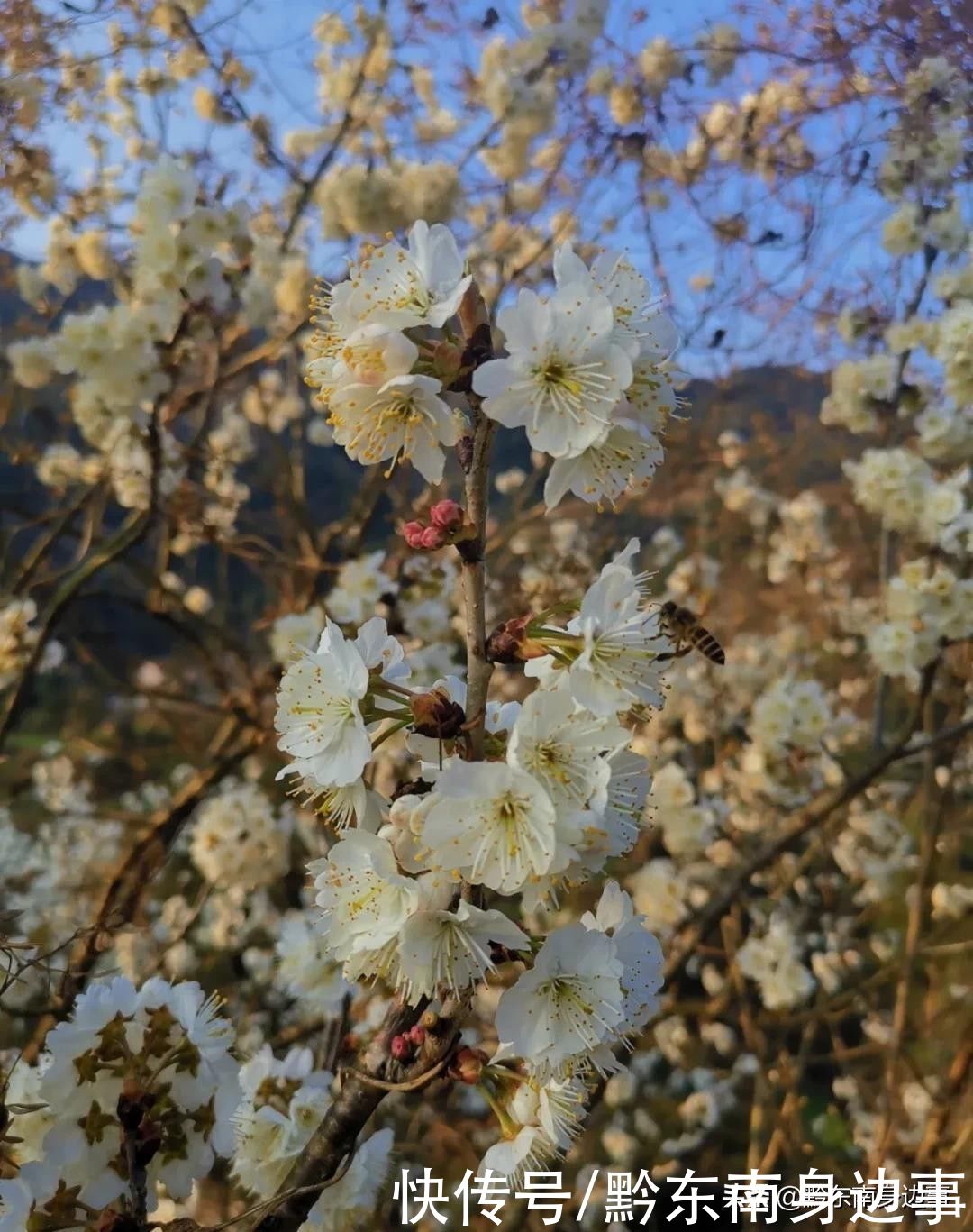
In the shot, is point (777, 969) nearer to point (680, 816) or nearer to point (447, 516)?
point (680, 816)

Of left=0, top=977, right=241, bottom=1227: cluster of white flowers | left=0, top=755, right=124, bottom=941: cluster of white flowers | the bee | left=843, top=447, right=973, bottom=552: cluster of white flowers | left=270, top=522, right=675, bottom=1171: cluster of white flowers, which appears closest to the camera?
left=270, top=522, right=675, bottom=1171: cluster of white flowers

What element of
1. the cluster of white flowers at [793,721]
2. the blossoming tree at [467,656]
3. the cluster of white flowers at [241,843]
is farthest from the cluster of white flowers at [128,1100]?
the cluster of white flowers at [793,721]

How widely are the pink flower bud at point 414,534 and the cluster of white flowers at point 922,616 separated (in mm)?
2265

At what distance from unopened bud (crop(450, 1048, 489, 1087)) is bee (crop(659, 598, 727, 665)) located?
2.95 feet

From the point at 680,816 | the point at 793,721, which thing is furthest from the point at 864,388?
the point at 680,816

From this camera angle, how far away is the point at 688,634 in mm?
1941

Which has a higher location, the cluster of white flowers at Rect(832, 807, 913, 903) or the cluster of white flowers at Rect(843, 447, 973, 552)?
the cluster of white flowers at Rect(843, 447, 973, 552)

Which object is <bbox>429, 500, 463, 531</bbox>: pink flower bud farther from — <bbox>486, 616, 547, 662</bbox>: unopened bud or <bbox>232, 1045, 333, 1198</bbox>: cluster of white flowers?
<bbox>232, 1045, 333, 1198</bbox>: cluster of white flowers

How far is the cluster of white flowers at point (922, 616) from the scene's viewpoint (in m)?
2.78

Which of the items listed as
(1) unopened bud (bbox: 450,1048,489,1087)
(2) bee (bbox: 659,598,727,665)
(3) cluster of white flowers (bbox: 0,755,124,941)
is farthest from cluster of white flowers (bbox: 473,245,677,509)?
(3) cluster of white flowers (bbox: 0,755,124,941)

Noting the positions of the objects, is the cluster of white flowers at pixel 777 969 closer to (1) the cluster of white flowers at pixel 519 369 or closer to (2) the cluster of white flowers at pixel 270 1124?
(2) the cluster of white flowers at pixel 270 1124

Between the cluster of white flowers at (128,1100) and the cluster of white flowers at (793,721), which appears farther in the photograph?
the cluster of white flowers at (793,721)

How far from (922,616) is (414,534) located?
2.30 metres

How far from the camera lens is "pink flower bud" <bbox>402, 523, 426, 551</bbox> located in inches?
39.7
